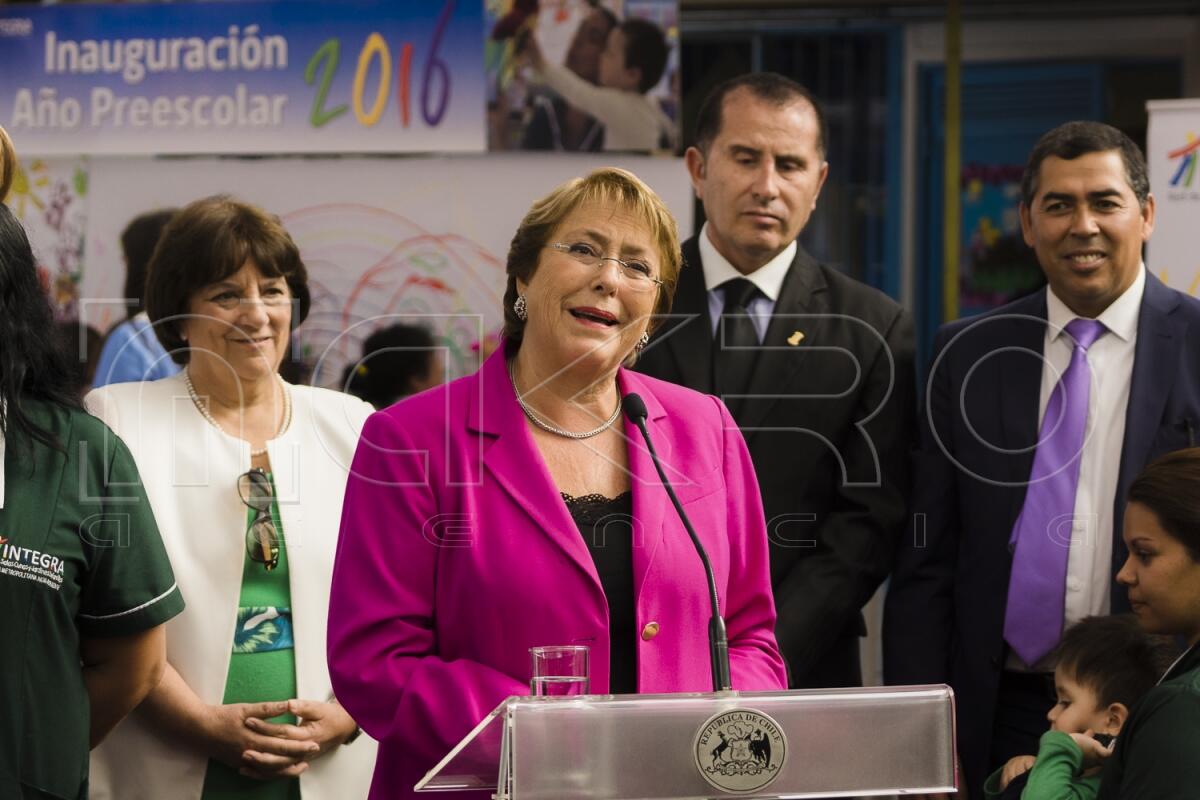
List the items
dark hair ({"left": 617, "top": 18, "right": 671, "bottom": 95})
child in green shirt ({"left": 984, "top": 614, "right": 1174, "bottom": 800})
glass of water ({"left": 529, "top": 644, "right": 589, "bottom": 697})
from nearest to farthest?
glass of water ({"left": 529, "top": 644, "right": 589, "bottom": 697}) < child in green shirt ({"left": 984, "top": 614, "right": 1174, "bottom": 800}) < dark hair ({"left": 617, "top": 18, "right": 671, "bottom": 95})

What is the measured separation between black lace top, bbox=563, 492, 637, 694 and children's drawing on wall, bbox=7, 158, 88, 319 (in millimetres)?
3081

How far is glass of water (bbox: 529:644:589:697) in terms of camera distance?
166cm

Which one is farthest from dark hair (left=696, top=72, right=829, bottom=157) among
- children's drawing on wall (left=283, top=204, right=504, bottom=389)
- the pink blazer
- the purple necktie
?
children's drawing on wall (left=283, top=204, right=504, bottom=389)

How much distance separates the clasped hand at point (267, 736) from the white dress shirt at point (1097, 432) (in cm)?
137

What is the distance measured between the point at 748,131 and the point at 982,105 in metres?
2.83

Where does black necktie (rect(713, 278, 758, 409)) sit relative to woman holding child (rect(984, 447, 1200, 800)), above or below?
above

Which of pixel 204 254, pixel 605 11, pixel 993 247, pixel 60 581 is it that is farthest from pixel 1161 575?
pixel 993 247

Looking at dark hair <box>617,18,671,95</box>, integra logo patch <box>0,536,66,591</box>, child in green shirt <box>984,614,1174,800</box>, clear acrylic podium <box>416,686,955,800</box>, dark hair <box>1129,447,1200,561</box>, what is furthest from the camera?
dark hair <box>617,18,671,95</box>

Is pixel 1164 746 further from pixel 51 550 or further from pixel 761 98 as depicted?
pixel 761 98

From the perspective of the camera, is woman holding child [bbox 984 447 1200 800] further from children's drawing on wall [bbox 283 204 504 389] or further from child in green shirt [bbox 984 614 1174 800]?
children's drawing on wall [bbox 283 204 504 389]

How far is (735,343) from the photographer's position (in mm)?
3186

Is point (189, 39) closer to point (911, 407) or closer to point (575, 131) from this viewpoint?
point (575, 131)

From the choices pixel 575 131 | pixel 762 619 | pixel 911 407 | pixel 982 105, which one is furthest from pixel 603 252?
pixel 982 105

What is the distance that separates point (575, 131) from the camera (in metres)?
4.56
